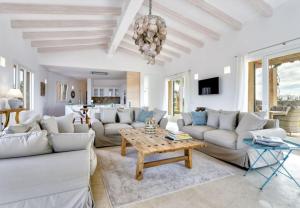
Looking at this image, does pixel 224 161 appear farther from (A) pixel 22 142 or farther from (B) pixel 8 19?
(B) pixel 8 19

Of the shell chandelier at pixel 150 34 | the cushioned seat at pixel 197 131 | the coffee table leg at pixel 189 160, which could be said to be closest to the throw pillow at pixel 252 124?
the cushioned seat at pixel 197 131

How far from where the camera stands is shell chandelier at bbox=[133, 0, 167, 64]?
2.63 m

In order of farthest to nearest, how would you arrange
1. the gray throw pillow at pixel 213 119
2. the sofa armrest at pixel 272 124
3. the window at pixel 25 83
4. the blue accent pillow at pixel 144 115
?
the blue accent pillow at pixel 144 115, the window at pixel 25 83, the gray throw pillow at pixel 213 119, the sofa armrest at pixel 272 124

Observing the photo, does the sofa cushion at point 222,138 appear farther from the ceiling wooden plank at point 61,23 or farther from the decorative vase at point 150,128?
the ceiling wooden plank at point 61,23

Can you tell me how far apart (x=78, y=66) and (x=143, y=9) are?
144 inches

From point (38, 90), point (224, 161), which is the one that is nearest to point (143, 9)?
point (224, 161)

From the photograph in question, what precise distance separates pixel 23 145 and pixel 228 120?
3382mm

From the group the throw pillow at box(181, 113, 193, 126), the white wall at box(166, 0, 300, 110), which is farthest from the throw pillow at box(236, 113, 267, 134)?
the white wall at box(166, 0, 300, 110)

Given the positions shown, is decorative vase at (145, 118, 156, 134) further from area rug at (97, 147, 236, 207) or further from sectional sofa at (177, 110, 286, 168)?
Result: sectional sofa at (177, 110, 286, 168)

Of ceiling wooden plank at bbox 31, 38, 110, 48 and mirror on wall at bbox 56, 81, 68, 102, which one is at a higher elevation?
ceiling wooden plank at bbox 31, 38, 110, 48

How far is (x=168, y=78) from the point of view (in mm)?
7555

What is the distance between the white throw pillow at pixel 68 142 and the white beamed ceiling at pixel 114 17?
2736 mm

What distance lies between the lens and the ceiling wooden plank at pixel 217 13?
3.50 m

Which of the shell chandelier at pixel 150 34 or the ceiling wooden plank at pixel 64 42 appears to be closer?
the shell chandelier at pixel 150 34
